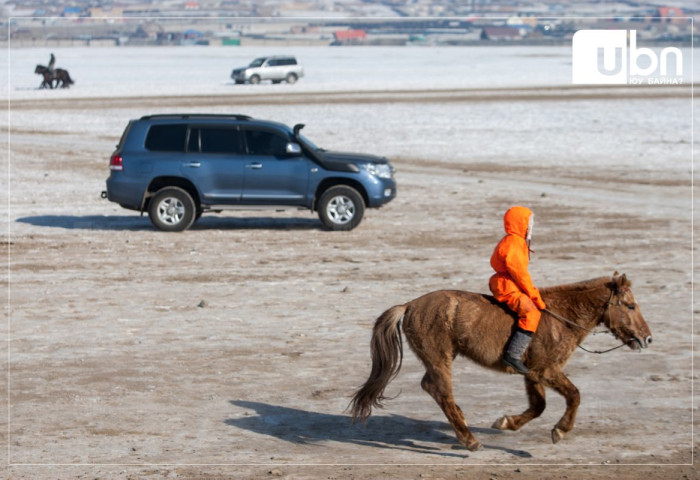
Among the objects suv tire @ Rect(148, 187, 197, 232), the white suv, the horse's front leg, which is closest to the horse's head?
the horse's front leg

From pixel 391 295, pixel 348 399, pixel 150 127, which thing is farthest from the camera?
pixel 150 127

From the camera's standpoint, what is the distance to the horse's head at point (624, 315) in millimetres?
8148

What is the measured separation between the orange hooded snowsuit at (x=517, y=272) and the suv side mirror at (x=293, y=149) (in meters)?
11.5

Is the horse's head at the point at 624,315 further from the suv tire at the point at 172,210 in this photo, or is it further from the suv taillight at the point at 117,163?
the suv taillight at the point at 117,163

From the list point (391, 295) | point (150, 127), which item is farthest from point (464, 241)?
point (150, 127)

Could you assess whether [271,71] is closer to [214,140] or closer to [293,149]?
[214,140]

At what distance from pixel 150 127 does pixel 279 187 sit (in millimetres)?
2546

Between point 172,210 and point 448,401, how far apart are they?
1205 cm

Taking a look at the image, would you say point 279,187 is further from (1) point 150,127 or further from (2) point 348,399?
(2) point 348,399

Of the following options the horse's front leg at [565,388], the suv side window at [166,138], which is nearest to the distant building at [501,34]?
the suv side window at [166,138]

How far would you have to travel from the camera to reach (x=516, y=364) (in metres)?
8.09

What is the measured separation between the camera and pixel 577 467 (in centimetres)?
791

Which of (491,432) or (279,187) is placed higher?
(279,187)

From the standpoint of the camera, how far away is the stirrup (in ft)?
26.5
